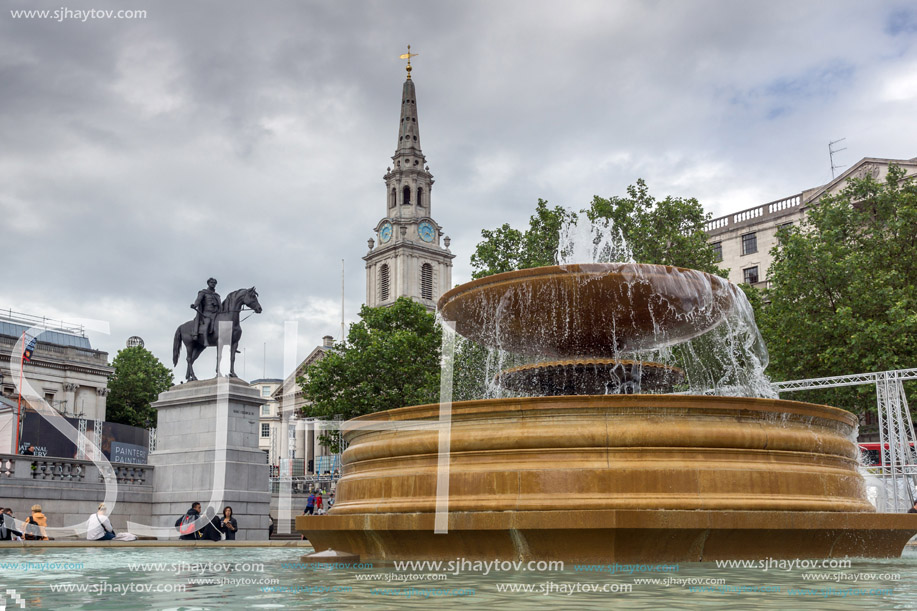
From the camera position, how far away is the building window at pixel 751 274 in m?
51.4

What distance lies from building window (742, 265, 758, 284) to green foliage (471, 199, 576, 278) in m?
19.2

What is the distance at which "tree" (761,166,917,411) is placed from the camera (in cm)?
2808

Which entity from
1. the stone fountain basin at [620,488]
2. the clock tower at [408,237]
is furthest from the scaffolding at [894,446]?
the clock tower at [408,237]

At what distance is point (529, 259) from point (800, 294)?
995 centimetres

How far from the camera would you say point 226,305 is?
22.5m

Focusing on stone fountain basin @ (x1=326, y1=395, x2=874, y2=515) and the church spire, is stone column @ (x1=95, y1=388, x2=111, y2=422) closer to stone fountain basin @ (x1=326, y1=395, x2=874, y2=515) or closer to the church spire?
the church spire

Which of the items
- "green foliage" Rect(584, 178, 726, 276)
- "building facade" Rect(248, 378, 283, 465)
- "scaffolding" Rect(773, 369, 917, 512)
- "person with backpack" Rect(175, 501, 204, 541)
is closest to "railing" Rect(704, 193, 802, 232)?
"green foliage" Rect(584, 178, 726, 276)

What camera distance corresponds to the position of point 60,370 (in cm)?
5872

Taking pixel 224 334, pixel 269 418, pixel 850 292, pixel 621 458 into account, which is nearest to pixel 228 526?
pixel 224 334

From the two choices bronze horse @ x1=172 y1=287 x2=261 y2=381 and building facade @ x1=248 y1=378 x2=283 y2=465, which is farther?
building facade @ x1=248 y1=378 x2=283 y2=465

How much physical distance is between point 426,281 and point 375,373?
172 feet

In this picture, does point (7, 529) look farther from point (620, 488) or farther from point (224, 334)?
point (620, 488)

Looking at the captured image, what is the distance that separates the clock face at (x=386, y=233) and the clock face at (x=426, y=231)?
11.0 feet

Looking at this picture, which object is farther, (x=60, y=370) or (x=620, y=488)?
(x=60, y=370)
